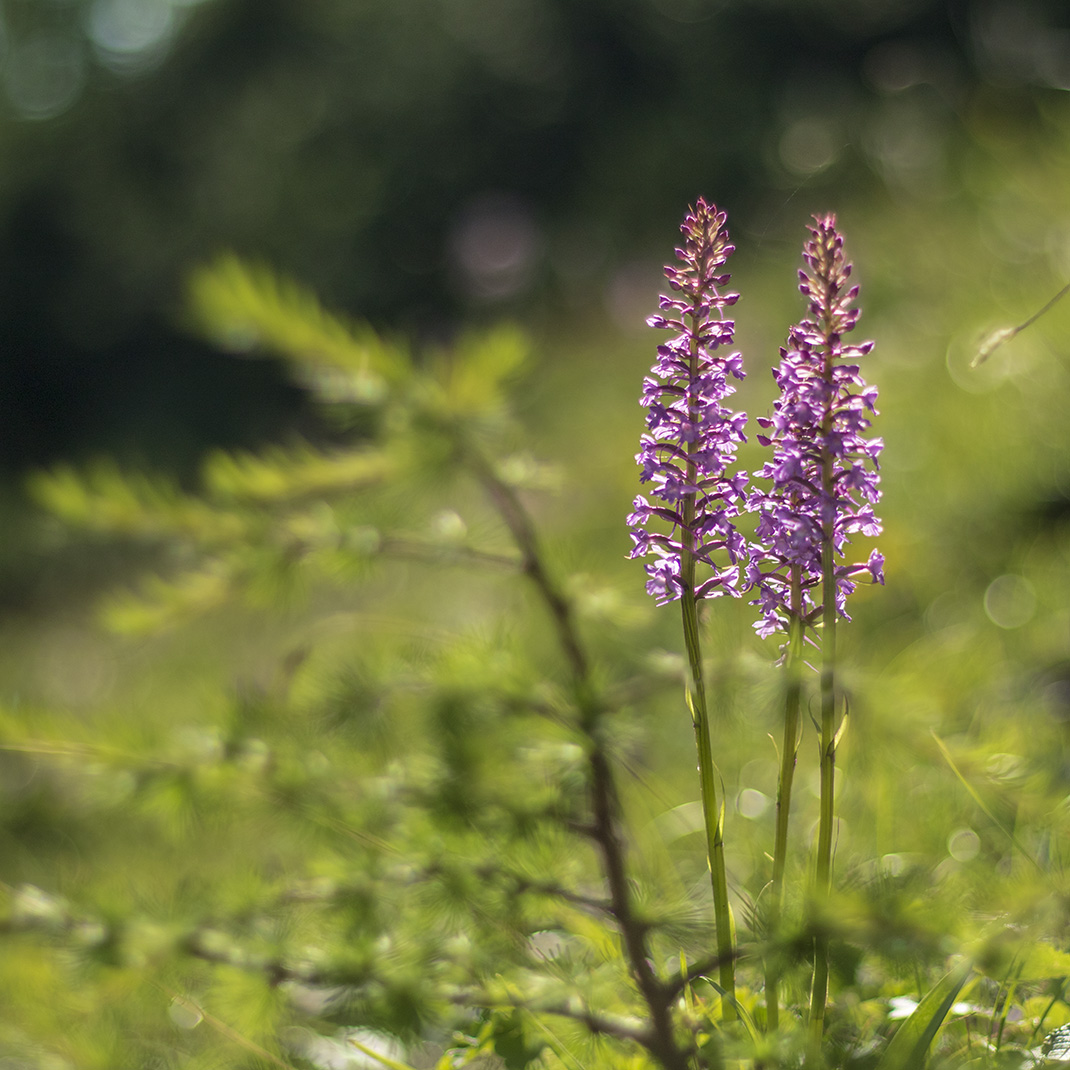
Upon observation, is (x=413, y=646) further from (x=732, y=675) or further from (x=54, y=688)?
(x=54, y=688)

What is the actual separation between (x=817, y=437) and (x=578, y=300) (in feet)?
35.3

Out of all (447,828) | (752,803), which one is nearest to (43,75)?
(752,803)

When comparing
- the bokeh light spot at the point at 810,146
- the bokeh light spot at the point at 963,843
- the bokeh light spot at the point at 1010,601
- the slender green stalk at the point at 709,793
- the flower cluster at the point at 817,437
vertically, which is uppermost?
the bokeh light spot at the point at 810,146

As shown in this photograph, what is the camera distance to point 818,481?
3.80 feet

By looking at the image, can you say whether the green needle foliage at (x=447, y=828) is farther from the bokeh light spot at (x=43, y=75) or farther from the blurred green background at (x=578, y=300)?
the bokeh light spot at (x=43, y=75)

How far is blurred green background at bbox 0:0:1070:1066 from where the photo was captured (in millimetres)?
1984

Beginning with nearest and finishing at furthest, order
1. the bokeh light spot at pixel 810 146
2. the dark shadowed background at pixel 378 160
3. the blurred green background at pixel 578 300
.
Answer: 1. the blurred green background at pixel 578 300
2. the bokeh light spot at pixel 810 146
3. the dark shadowed background at pixel 378 160

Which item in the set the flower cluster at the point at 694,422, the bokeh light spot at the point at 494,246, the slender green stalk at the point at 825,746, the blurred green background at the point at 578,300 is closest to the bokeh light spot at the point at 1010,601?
the blurred green background at the point at 578,300

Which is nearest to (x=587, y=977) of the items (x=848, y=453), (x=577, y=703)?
(x=577, y=703)

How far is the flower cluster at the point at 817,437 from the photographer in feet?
3.58

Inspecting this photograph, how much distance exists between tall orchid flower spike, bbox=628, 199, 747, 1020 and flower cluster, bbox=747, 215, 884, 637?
0.04 metres

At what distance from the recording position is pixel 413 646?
87.4 inches

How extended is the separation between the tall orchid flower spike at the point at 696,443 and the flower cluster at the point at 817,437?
44 millimetres

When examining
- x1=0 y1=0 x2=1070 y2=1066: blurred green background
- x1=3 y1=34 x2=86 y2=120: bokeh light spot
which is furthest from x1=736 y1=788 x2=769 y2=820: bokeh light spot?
x1=3 y1=34 x2=86 y2=120: bokeh light spot
